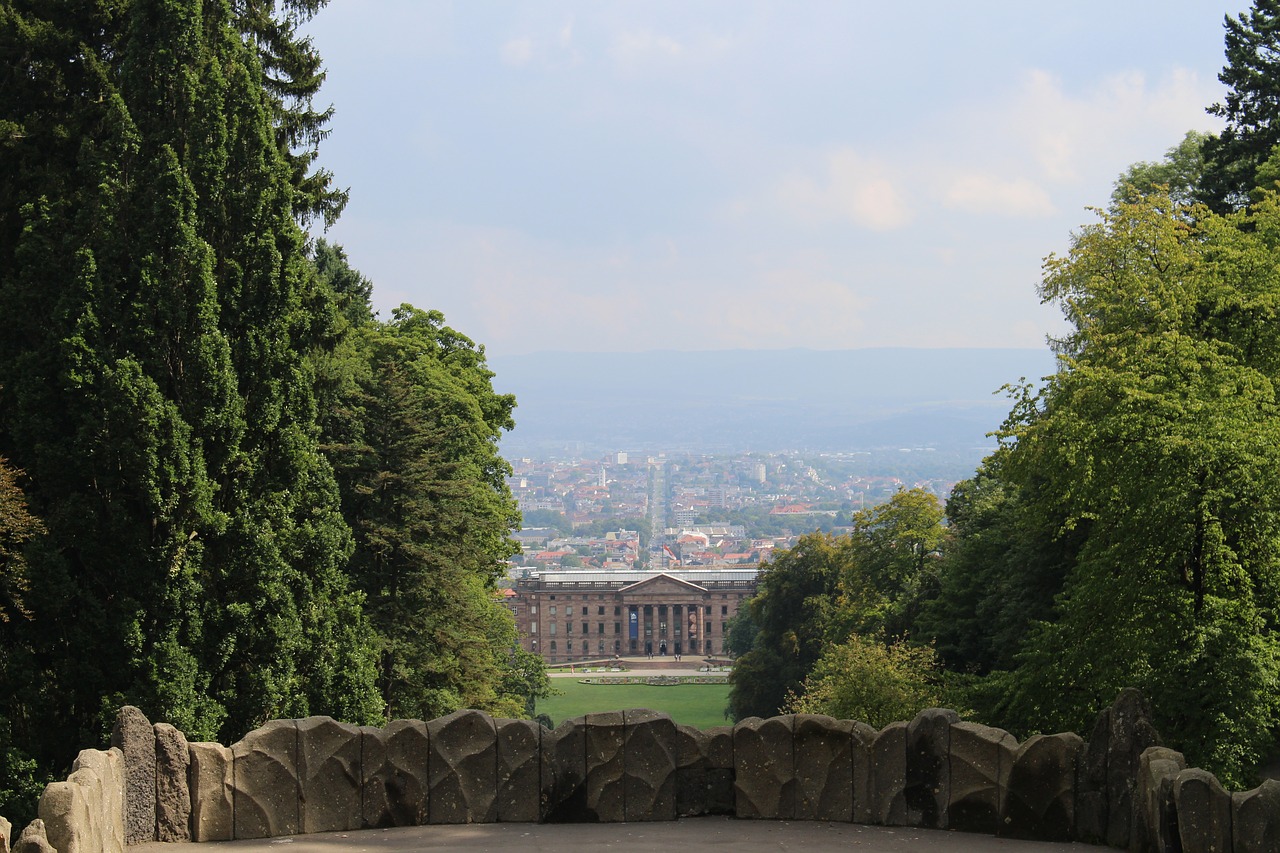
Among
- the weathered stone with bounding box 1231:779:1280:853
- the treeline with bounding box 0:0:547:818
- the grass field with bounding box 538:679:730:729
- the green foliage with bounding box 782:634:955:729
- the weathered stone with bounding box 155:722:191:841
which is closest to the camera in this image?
the weathered stone with bounding box 1231:779:1280:853

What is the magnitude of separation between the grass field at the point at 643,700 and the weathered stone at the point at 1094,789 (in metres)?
78.8

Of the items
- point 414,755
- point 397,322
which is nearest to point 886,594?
point 397,322

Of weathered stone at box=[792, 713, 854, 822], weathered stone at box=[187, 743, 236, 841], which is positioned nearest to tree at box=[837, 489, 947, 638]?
weathered stone at box=[792, 713, 854, 822]

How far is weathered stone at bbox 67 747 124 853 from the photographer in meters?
13.2

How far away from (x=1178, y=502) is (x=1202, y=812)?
884 cm

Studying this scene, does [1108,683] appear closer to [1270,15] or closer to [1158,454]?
[1158,454]

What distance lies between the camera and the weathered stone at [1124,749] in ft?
47.4

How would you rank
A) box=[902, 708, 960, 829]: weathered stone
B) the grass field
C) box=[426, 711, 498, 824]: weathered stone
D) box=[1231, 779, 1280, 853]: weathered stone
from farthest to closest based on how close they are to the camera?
the grass field < box=[426, 711, 498, 824]: weathered stone < box=[902, 708, 960, 829]: weathered stone < box=[1231, 779, 1280, 853]: weathered stone

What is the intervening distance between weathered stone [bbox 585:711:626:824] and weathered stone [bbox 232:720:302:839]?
10.2ft

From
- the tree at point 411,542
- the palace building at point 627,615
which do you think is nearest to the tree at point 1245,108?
the tree at point 411,542

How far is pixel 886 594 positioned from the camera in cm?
5500

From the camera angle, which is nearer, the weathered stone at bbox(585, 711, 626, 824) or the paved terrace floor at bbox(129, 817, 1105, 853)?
the paved terrace floor at bbox(129, 817, 1105, 853)

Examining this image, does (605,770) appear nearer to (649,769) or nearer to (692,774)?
(649,769)

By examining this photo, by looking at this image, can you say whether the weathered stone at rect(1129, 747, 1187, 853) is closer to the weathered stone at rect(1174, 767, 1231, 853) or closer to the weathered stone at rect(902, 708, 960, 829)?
the weathered stone at rect(1174, 767, 1231, 853)
